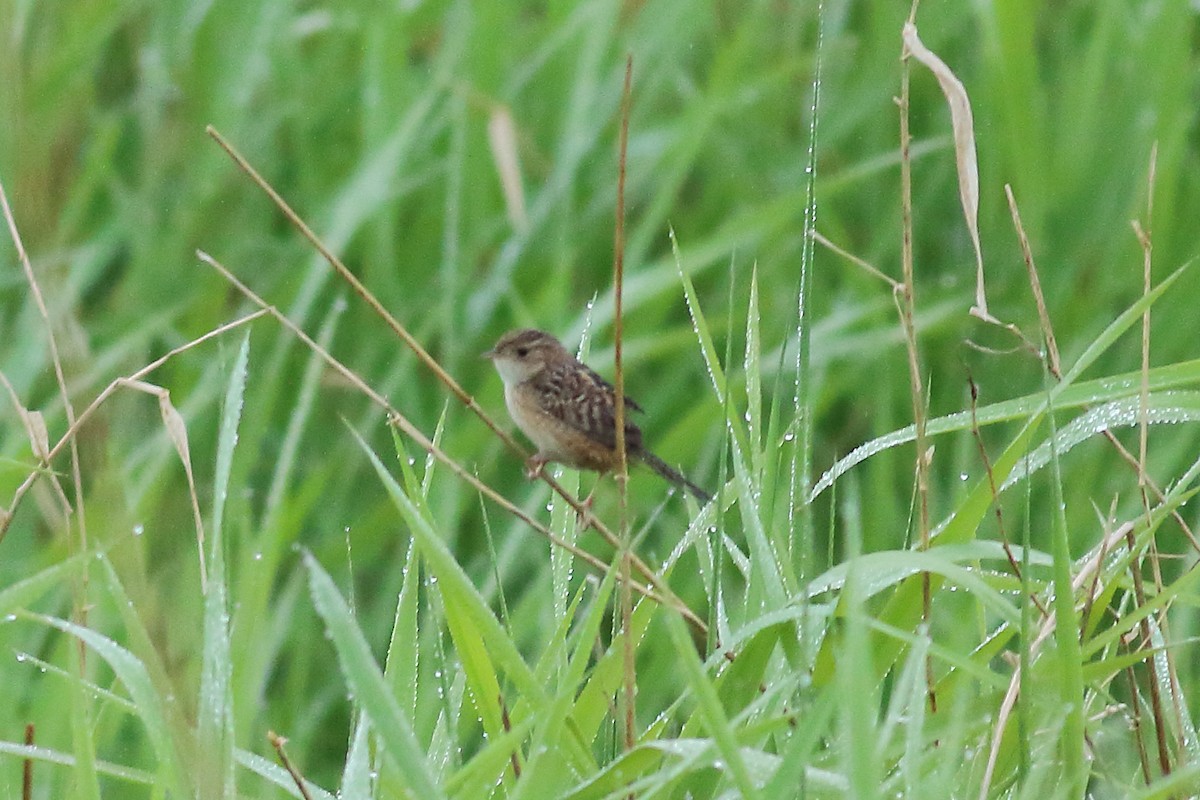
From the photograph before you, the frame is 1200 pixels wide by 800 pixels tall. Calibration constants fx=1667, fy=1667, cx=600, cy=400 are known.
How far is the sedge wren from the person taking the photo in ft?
12.7

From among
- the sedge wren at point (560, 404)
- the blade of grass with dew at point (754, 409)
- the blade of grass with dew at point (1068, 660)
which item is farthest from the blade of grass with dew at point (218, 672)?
the sedge wren at point (560, 404)

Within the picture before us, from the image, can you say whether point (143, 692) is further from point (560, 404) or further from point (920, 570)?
point (560, 404)

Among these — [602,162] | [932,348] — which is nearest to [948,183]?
[932,348]

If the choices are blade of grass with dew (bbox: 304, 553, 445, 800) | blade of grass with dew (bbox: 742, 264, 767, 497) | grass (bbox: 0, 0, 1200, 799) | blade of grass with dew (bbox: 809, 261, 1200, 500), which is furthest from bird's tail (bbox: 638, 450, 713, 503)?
blade of grass with dew (bbox: 304, 553, 445, 800)

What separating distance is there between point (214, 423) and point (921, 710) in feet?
11.8

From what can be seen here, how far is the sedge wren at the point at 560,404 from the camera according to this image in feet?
12.7

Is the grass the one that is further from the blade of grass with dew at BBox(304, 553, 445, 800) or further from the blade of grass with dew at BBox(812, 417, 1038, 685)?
the blade of grass with dew at BBox(304, 553, 445, 800)

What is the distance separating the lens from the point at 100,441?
3.82 feet

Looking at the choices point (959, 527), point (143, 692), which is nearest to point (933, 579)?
point (959, 527)

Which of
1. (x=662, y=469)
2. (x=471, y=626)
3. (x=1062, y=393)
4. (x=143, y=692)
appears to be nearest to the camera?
(x=143, y=692)

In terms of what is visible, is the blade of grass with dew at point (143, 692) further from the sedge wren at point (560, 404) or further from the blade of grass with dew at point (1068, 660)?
the sedge wren at point (560, 404)

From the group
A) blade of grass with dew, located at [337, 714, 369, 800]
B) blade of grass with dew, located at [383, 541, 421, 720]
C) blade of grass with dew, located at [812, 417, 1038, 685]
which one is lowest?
blade of grass with dew, located at [337, 714, 369, 800]

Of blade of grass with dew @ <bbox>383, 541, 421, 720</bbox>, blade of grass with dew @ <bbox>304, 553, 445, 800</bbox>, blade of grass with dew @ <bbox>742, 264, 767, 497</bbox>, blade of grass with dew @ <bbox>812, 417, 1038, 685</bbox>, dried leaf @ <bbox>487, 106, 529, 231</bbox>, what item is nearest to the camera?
blade of grass with dew @ <bbox>304, 553, 445, 800</bbox>

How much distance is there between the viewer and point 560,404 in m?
4.04
